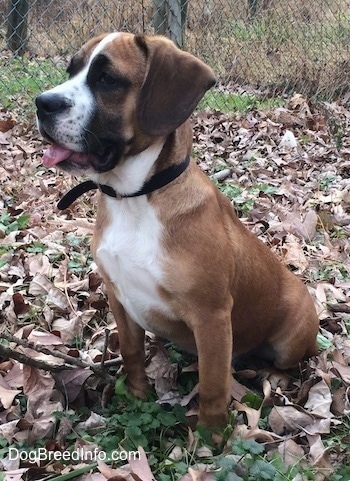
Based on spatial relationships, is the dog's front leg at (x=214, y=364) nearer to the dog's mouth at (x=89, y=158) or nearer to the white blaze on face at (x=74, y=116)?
the dog's mouth at (x=89, y=158)

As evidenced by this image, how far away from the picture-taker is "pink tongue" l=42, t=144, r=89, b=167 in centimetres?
234

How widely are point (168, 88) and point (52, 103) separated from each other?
428 millimetres

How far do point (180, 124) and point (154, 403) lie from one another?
1.14 meters

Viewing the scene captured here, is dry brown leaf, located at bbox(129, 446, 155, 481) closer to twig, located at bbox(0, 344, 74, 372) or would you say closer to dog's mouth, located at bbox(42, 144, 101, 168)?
twig, located at bbox(0, 344, 74, 372)

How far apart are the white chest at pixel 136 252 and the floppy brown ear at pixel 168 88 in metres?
0.31

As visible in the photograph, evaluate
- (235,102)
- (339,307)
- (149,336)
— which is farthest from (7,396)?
(235,102)

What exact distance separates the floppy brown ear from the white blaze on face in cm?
19

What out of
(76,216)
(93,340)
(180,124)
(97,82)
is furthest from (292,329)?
(76,216)

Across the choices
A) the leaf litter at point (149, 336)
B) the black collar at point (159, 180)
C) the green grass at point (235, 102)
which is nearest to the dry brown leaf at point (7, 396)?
the leaf litter at point (149, 336)

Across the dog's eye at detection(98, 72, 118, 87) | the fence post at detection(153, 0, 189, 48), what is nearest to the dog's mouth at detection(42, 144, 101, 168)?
the dog's eye at detection(98, 72, 118, 87)

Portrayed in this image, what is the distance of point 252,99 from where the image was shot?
823 cm

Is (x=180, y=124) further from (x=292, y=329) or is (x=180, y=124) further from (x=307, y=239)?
(x=307, y=239)

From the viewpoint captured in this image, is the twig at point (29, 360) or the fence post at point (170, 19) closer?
the twig at point (29, 360)

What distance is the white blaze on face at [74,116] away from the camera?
225 centimetres
